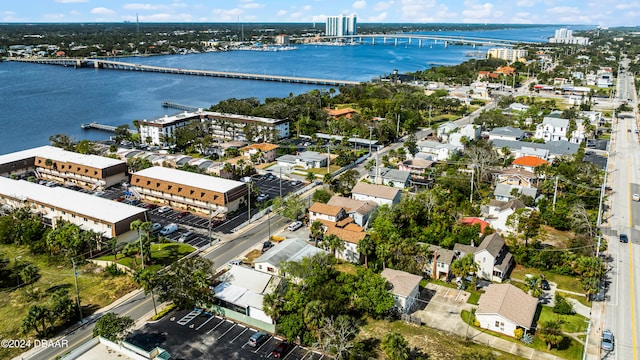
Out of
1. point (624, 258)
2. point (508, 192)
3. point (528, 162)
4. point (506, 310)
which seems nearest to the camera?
point (506, 310)

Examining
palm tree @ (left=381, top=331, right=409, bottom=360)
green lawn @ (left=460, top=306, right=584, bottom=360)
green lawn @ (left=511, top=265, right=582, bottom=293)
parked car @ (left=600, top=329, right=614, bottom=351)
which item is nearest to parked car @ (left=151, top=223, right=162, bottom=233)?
palm tree @ (left=381, top=331, right=409, bottom=360)

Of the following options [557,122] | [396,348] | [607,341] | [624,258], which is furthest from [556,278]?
[557,122]

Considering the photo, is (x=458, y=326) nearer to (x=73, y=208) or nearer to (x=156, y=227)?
(x=156, y=227)

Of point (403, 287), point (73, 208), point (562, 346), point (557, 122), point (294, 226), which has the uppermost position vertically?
point (557, 122)

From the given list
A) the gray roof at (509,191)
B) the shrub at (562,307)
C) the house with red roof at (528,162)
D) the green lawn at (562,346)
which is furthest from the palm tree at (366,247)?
the house with red roof at (528,162)

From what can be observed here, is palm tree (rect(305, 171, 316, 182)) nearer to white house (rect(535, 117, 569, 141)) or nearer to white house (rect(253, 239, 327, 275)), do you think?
white house (rect(253, 239, 327, 275))

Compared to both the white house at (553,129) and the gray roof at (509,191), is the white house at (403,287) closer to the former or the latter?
the gray roof at (509,191)

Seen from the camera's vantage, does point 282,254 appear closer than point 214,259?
Yes
